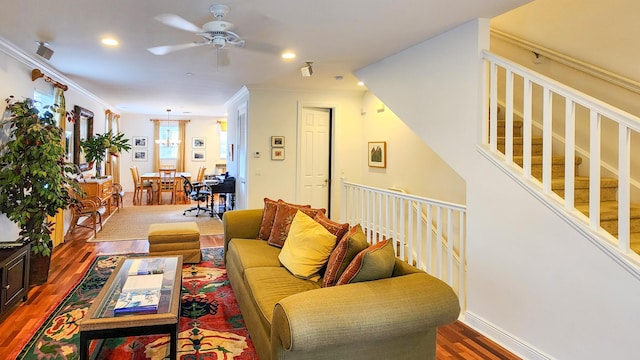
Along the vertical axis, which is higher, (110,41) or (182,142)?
(110,41)

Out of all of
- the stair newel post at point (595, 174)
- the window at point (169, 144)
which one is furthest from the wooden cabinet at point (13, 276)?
the window at point (169, 144)

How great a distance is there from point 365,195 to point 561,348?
9.73ft

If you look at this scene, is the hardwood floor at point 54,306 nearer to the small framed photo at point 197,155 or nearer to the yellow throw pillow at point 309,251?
the yellow throw pillow at point 309,251

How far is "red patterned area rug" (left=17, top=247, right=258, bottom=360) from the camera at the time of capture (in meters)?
2.59

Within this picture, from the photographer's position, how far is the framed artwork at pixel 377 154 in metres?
6.18

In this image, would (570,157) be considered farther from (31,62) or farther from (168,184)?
(168,184)

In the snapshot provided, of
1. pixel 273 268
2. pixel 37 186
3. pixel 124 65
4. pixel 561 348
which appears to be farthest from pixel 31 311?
pixel 561 348

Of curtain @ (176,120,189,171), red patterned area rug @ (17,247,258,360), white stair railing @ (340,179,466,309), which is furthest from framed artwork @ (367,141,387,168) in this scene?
curtain @ (176,120,189,171)

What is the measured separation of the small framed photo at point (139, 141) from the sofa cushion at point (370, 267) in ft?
37.5

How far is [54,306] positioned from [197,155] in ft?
30.9

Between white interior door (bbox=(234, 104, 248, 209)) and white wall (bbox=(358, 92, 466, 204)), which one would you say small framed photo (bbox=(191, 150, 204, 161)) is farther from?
white wall (bbox=(358, 92, 466, 204))

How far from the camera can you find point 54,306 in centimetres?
336

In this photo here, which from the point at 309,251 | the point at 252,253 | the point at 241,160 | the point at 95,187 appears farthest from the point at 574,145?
the point at 95,187

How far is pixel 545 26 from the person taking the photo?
4016 millimetres
